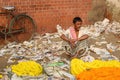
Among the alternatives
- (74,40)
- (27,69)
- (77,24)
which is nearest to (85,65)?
(74,40)

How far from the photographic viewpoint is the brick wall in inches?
422

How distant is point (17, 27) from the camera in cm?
1079

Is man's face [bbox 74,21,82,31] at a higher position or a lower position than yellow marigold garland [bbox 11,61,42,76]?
higher

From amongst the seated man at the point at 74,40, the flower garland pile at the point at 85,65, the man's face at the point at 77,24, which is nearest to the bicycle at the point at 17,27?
the seated man at the point at 74,40

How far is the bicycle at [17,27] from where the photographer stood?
10445 millimetres

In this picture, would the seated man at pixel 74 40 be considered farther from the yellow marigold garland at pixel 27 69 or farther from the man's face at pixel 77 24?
the yellow marigold garland at pixel 27 69

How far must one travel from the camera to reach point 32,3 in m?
10.8

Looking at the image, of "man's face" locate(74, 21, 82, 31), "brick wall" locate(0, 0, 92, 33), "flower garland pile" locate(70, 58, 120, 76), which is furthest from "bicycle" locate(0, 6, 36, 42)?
"flower garland pile" locate(70, 58, 120, 76)

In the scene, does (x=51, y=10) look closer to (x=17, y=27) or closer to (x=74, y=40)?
(x=17, y=27)

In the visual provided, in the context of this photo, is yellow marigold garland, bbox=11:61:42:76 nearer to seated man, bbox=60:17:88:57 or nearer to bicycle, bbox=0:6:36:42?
seated man, bbox=60:17:88:57

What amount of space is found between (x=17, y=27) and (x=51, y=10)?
120 cm

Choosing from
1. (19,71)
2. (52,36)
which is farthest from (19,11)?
(19,71)

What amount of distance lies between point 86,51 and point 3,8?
307cm

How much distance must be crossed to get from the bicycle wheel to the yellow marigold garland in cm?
265
